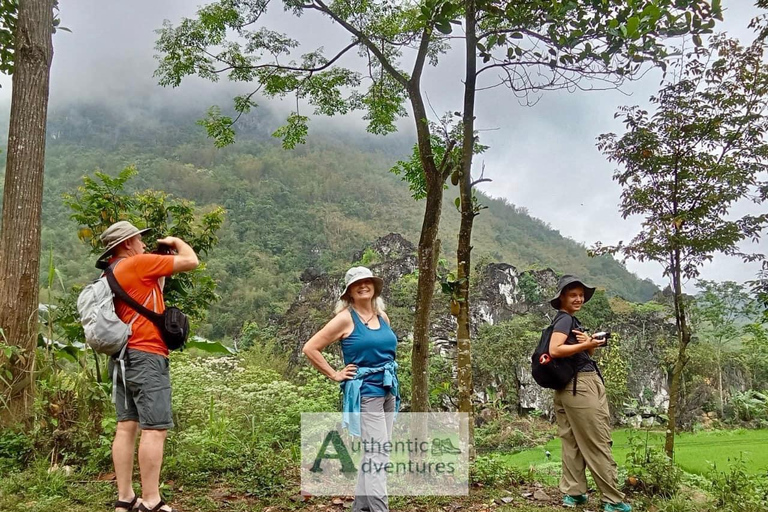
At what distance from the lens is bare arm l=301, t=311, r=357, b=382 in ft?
9.76

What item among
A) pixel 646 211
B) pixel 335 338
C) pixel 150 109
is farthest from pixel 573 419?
pixel 150 109

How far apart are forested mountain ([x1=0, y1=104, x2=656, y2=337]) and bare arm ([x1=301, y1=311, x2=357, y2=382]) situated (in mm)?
28335

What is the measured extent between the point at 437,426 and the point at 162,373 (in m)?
3.53

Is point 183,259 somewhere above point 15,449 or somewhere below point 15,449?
above

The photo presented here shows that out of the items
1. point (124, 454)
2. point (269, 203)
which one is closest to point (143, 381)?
point (124, 454)

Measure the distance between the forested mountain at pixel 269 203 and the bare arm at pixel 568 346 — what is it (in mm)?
28855

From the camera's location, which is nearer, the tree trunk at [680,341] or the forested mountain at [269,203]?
the tree trunk at [680,341]

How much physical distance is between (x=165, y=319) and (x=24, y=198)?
245 centimetres

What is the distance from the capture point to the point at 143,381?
2.76m

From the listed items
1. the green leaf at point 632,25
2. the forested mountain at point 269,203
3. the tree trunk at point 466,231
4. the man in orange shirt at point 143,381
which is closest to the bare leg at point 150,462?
the man in orange shirt at point 143,381

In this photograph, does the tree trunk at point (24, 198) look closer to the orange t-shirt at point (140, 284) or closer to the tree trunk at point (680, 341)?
the orange t-shirt at point (140, 284)

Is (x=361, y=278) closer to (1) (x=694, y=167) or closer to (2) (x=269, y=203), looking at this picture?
(1) (x=694, y=167)

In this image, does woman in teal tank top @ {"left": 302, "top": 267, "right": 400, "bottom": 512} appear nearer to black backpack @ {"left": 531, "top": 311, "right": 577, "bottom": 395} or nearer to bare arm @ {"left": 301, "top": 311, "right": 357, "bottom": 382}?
bare arm @ {"left": 301, "top": 311, "right": 357, "bottom": 382}

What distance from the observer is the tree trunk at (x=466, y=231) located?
419 centimetres
